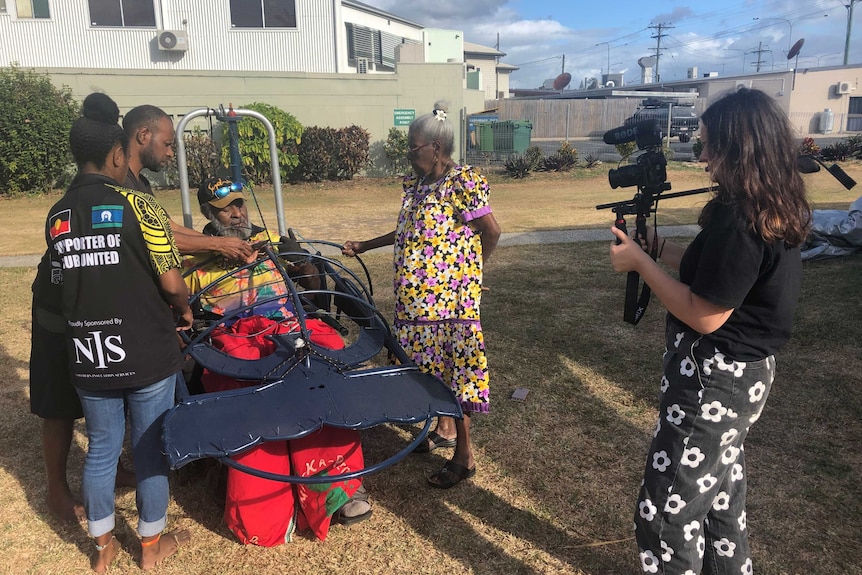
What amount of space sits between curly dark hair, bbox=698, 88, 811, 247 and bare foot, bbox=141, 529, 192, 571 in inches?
94.5

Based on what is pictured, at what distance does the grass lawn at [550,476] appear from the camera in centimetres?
252

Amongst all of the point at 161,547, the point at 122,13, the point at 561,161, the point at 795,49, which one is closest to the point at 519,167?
the point at 561,161

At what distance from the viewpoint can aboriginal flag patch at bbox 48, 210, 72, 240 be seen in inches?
79.3

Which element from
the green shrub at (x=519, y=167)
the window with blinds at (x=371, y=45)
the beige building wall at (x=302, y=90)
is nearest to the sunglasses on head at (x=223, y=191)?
the beige building wall at (x=302, y=90)

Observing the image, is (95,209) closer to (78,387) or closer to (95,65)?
(78,387)

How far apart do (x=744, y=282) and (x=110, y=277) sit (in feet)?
6.33

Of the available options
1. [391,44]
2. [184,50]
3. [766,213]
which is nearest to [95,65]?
[184,50]

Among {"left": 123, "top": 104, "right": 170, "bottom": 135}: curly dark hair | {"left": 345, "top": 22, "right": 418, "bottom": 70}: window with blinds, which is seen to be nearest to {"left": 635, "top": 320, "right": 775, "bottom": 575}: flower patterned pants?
{"left": 123, "top": 104, "right": 170, "bottom": 135}: curly dark hair

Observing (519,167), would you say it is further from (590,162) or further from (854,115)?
(854,115)

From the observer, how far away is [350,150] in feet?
53.0

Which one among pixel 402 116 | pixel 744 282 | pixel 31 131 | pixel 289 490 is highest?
pixel 402 116

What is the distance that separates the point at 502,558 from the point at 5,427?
9.95 ft

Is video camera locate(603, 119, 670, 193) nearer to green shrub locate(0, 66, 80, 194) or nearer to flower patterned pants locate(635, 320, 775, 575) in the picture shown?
flower patterned pants locate(635, 320, 775, 575)

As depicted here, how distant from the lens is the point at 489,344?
4867mm
